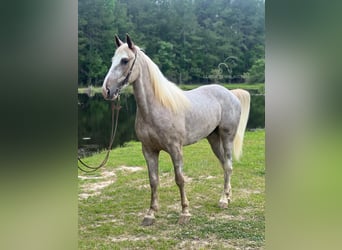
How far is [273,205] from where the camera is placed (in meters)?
0.78

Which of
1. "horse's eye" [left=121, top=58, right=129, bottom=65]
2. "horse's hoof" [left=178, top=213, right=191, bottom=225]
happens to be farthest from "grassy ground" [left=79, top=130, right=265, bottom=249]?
"horse's eye" [left=121, top=58, right=129, bottom=65]

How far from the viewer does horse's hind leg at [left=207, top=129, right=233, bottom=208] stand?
277 cm

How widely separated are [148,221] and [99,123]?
78 centimetres

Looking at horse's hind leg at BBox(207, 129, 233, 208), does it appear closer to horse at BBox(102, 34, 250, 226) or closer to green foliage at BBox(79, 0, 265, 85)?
horse at BBox(102, 34, 250, 226)

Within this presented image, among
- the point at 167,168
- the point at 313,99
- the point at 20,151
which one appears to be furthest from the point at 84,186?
the point at 313,99

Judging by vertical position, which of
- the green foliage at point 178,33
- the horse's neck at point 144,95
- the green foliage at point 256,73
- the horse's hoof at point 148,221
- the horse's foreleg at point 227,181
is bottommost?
the horse's hoof at point 148,221

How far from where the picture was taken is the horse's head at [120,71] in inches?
83.7

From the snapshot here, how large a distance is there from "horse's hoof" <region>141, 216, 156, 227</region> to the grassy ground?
0.03 m

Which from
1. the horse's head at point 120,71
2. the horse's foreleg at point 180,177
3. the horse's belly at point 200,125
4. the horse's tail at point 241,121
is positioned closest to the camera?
the horse's head at point 120,71

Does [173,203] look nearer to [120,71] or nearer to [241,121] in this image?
[241,121]

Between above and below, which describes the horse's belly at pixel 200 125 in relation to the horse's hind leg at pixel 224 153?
above

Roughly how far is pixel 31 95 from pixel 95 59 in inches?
69.3

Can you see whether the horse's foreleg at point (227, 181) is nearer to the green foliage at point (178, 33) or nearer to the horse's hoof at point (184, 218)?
the horse's hoof at point (184, 218)

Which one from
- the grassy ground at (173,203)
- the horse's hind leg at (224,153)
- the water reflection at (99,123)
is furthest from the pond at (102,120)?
the horse's hind leg at (224,153)
